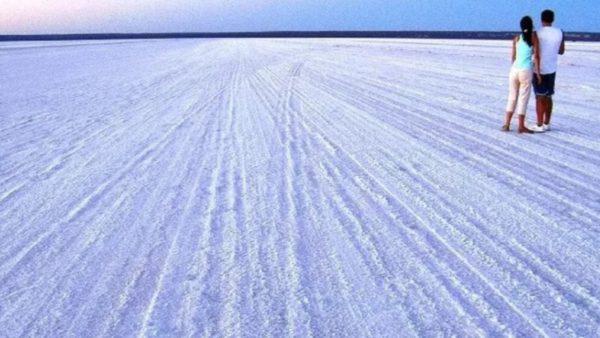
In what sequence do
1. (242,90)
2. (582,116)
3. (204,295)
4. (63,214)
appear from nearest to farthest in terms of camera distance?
(204,295), (63,214), (582,116), (242,90)

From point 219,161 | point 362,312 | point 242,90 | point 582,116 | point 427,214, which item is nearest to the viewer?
point 362,312

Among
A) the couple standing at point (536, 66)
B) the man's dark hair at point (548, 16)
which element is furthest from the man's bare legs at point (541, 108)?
the man's dark hair at point (548, 16)

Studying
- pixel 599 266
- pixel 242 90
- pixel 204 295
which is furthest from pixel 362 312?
pixel 242 90

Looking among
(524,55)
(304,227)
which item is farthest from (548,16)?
(304,227)

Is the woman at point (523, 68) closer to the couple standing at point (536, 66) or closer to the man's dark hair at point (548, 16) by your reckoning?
the couple standing at point (536, 66)

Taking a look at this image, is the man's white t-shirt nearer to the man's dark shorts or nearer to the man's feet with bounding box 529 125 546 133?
the man's dark shorts

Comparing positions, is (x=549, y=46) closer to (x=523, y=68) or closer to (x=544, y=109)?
(x=523, y=68)

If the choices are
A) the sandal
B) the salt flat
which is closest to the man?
the sandal

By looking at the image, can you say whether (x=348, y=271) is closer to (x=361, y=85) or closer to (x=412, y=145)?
(x=412, y=145)
